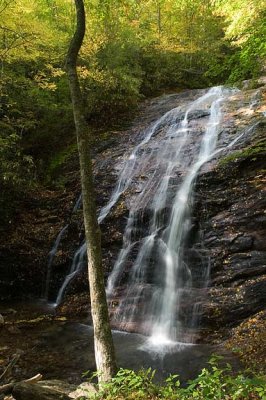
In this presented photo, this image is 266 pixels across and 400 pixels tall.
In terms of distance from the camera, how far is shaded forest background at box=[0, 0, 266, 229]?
962 centimetres

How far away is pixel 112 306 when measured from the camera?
898 centimetres

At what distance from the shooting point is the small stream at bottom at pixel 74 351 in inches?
258

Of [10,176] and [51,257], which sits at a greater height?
[10,176]

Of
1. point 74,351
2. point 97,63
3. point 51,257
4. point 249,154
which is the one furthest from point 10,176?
point 249,154

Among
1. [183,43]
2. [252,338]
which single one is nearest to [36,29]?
[252,338]

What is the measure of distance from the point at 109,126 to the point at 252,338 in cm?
1073

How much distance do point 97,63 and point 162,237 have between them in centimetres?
792

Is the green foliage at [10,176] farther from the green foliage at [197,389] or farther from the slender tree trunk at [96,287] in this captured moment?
the green foliage at [197,389]

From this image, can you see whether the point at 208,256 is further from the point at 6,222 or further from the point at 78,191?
the point at 6,222

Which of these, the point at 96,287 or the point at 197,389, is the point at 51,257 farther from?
the point at 197,389

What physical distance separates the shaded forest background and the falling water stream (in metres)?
2.35

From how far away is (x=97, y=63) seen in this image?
47.5 feet

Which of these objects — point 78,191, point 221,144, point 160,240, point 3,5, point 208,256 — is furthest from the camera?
point 78,191

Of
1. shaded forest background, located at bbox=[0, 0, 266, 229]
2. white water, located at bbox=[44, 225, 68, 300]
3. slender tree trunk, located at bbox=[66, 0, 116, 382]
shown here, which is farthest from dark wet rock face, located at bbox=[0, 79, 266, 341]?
slender tree trunk, located at bbox=[66, 0, 116, 382]
